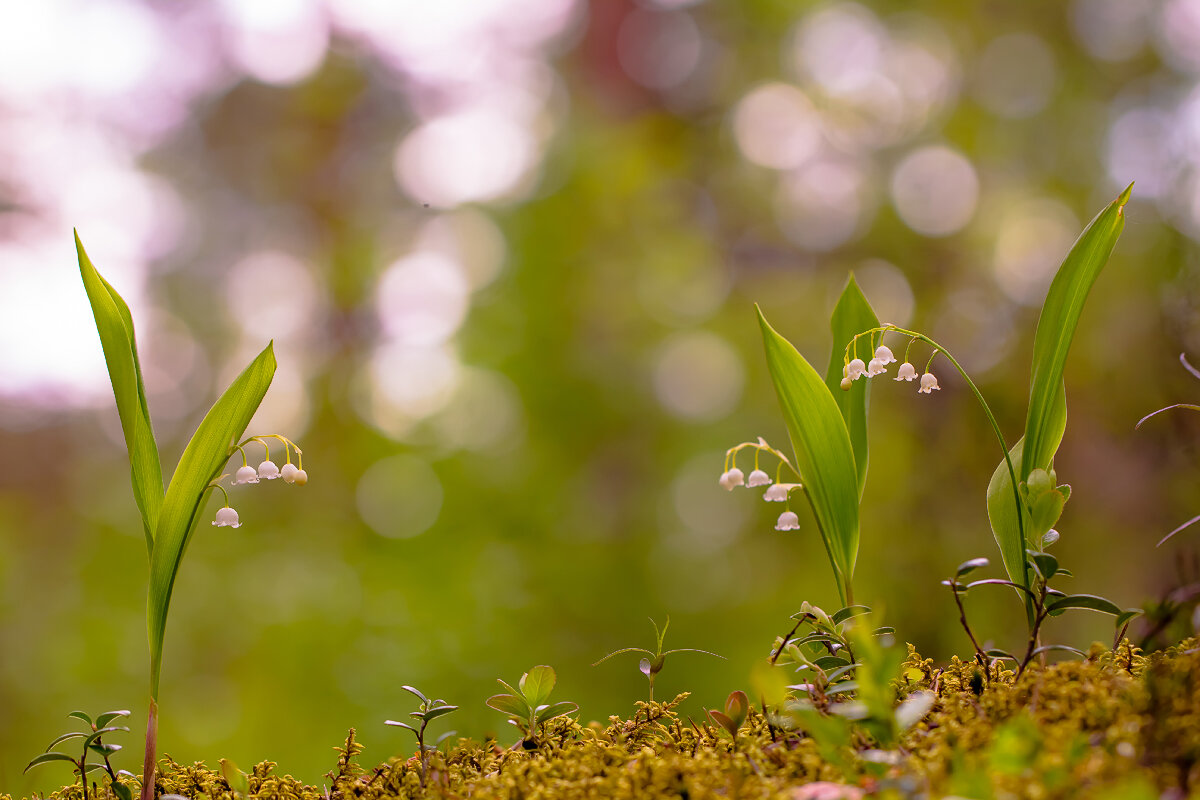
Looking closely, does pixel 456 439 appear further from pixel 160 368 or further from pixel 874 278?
pixel 874 278

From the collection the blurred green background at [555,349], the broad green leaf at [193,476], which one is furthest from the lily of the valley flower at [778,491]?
the blurred green background at [555,349]

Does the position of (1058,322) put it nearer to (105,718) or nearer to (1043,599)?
(1043,599)

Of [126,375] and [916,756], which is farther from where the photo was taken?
[126,375]

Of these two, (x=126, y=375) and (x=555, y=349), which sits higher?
(x=555, y=349)

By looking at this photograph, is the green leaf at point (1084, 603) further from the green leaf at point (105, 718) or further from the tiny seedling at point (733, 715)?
the green leaf at point (105, 718)

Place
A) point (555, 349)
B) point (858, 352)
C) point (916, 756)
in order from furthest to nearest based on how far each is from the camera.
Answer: point (555, 349)
point (858, 352)
point (916, 756)

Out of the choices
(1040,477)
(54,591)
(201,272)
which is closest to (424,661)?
(54,591)

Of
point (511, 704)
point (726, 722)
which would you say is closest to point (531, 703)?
point (511, 704)

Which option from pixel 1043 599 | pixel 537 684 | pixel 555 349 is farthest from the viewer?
pixel 555 349
